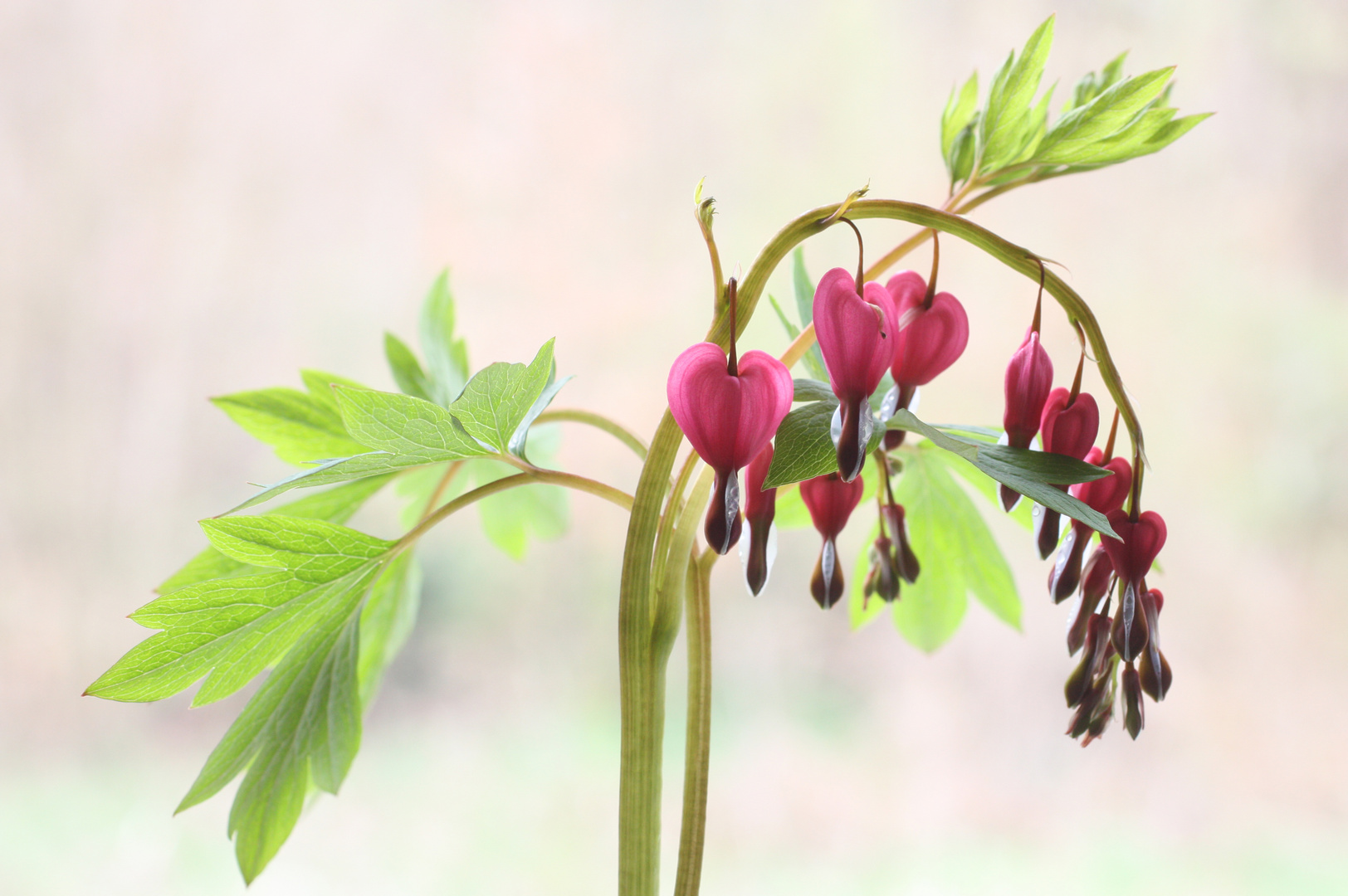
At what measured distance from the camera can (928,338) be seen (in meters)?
0.57

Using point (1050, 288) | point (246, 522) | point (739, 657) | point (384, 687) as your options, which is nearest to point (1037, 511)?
point (1050, 288)

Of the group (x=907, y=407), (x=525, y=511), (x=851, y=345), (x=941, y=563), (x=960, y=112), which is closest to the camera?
(x=851, y=345)

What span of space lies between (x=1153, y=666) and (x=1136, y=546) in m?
0.07

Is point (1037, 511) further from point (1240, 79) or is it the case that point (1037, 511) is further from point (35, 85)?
point (35, 85)

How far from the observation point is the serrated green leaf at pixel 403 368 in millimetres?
893

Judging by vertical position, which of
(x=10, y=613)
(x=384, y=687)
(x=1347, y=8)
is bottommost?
(x=384, y=687)

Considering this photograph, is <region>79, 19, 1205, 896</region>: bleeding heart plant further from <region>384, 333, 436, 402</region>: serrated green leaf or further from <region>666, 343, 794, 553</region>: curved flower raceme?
<region>384, 333, 436, 402</region>: serrated green leaf

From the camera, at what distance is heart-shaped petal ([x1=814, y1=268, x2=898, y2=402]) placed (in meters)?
0.48

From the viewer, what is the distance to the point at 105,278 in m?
2.10

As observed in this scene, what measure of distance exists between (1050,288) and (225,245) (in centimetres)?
214

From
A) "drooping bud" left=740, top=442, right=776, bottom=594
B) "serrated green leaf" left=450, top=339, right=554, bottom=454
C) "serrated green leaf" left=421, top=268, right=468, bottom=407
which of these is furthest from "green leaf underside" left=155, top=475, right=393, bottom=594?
"drooping bud" left=740, top=442, right=776, bottom=594

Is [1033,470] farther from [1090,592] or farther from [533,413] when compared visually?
[533,413]

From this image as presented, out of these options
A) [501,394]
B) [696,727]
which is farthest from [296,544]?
[696,727]

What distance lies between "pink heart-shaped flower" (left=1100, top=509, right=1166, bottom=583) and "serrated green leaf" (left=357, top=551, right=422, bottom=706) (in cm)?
58
